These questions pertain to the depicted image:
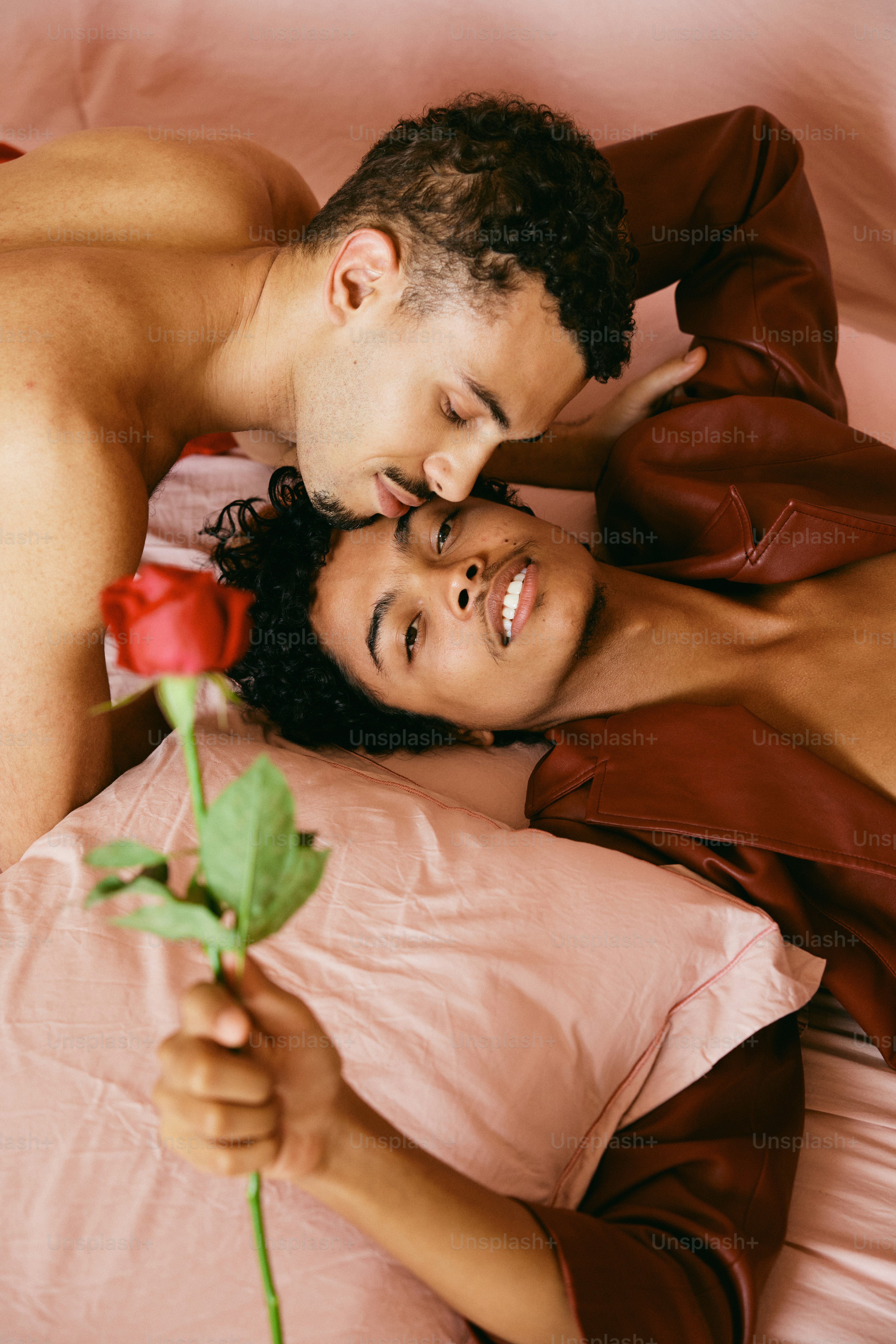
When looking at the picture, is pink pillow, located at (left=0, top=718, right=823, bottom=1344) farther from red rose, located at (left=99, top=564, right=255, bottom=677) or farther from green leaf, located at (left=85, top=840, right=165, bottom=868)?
red rose, located at (left=99, top=564, right=255, bottom=677)

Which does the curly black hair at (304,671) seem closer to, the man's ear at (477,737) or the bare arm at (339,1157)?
the man's ear at (477,737)

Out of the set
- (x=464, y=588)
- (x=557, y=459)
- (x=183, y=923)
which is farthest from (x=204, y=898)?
(x=557, y=459)

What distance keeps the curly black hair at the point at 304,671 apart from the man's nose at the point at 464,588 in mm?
177

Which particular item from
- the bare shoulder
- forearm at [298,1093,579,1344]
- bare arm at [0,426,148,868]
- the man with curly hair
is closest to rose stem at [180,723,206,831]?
forearm at [298,1093,579,1344]

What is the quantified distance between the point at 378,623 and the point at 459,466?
0.89 feet

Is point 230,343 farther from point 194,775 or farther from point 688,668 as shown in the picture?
point 194,775

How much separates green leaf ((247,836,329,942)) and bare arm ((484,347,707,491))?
4.87ft

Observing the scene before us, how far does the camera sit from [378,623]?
55.1 inches

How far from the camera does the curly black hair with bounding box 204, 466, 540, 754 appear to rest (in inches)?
58.8

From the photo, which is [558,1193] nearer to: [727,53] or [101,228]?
[101,228]

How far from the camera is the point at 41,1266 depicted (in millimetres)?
784

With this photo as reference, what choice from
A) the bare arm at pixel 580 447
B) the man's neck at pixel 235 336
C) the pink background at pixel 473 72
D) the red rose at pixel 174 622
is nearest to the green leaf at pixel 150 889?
the red rose at pixel 174 622

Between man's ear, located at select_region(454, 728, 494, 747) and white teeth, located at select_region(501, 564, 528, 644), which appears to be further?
man's ear, located at select_region(454, 728, 494, 747)

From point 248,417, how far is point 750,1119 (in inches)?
49.4
